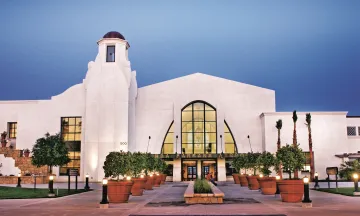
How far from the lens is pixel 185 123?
56.7 meters

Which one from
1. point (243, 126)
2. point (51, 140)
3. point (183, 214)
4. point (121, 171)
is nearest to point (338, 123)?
point (243, 126)

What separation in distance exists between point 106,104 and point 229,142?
54.0 feet

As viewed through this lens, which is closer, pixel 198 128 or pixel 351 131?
pixel 351 131

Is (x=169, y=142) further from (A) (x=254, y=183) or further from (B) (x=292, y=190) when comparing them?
(B) (x=292, y=190)

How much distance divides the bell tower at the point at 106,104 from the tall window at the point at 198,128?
8.28m

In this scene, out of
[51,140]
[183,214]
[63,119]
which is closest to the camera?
[183,214]

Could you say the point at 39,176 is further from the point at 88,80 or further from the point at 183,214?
the point at 183,214

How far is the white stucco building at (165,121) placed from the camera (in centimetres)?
5188

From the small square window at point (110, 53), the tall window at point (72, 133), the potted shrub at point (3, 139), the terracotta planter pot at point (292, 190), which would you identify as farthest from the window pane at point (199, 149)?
the terracotta planter pot at point (292, 190)

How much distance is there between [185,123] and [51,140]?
2026 cm

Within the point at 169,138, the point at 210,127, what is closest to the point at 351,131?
the point at 210,127

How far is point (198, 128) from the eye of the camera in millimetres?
56875

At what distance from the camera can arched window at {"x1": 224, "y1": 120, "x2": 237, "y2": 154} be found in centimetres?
5638

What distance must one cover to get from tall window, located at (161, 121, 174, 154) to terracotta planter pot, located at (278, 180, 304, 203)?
37967mm
